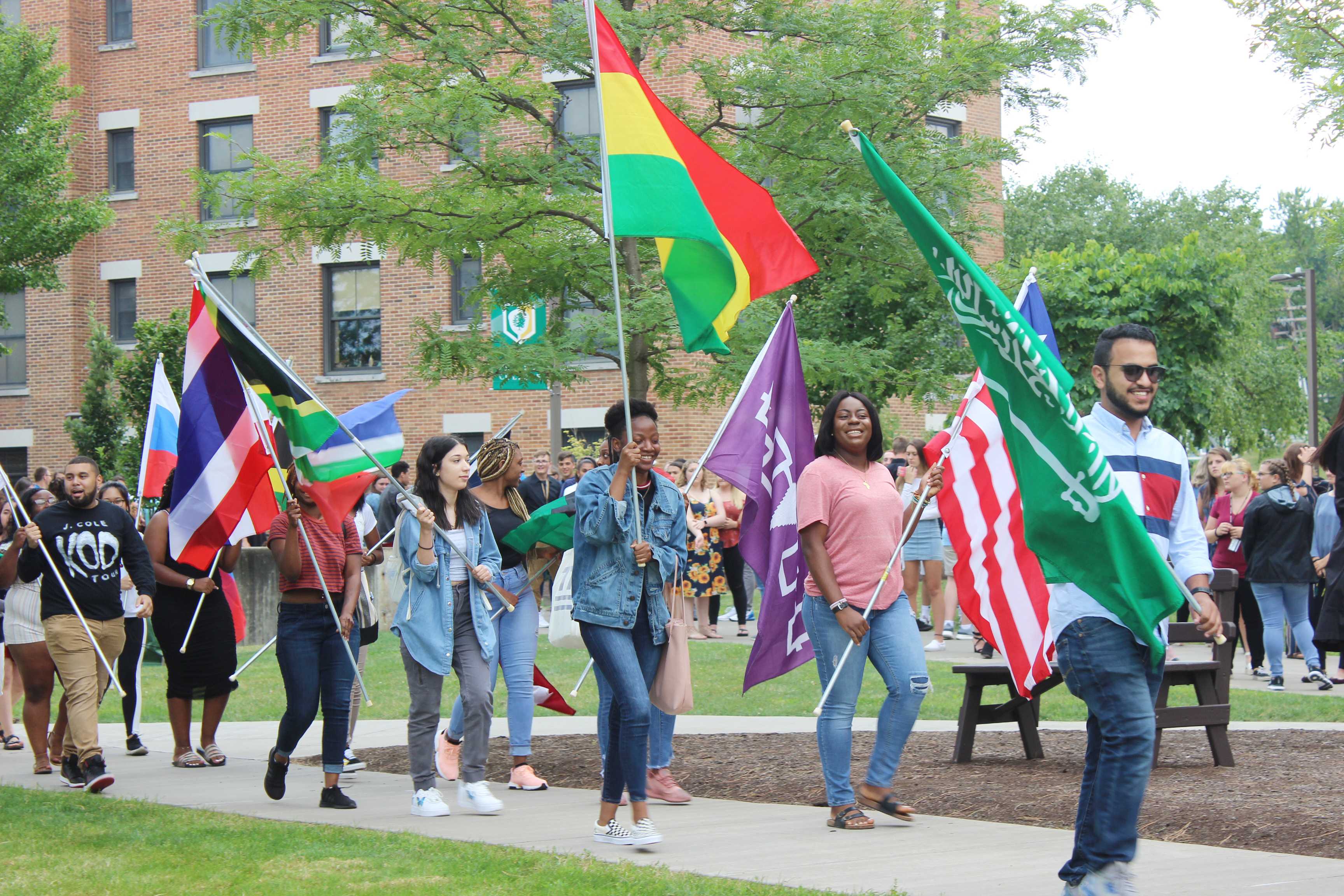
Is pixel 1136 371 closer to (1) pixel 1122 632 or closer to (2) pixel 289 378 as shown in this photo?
(1) pixel 1122 632

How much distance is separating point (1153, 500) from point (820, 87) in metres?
7.36

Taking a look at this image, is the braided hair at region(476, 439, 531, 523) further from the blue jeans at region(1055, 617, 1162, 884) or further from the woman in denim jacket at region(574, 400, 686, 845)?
the blue jeans at region(1055, 617, 1162, 884)

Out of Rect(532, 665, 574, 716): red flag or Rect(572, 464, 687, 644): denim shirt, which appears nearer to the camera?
Rect(572, 464, 687, 644): denim shirt

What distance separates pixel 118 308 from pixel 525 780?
93.6ft

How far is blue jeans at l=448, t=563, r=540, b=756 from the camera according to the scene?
27.4ft

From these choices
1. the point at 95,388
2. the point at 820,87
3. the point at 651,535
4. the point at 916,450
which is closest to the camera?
the point at 651,535

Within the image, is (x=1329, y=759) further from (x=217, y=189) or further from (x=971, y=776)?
(x=217, y=189)

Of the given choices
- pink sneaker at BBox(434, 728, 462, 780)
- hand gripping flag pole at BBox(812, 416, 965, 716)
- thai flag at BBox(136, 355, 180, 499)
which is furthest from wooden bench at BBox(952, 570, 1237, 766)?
thai flag at BBox(136, 355, 180, 499)

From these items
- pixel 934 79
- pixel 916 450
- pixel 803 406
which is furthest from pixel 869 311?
pixel 803 406

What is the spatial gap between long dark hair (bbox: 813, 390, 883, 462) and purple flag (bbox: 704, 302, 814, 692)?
28.9 inches

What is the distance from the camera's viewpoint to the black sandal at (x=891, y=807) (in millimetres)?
6875

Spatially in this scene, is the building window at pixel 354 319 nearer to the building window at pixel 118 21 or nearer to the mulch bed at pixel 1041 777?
the building window at pixel 118 21

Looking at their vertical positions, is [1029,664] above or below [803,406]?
below

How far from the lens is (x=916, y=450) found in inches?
595
